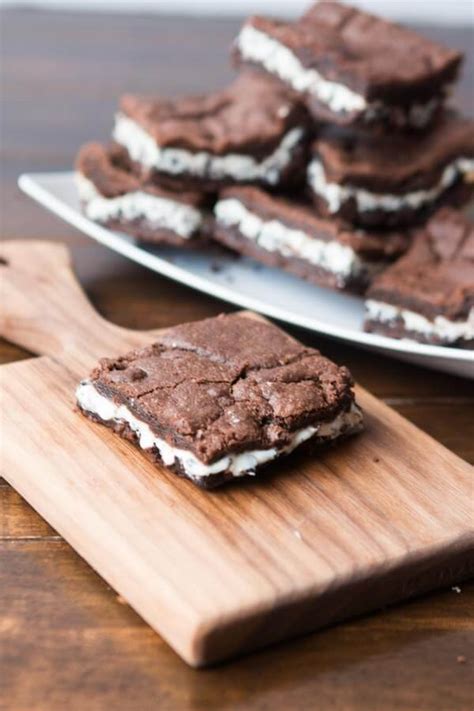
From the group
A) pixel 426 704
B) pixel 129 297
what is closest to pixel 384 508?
pixel 426 704

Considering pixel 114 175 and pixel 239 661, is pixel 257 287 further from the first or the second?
pixel 239 661

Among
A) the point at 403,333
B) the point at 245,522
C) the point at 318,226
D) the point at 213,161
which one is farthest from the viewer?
the point at 213,161

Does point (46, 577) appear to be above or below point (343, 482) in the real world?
below

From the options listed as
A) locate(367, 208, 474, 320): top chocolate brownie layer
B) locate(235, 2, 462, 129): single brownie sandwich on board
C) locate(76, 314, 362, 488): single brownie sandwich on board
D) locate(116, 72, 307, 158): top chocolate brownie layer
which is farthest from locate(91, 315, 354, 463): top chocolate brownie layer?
locate(235, 2, 462, 129): single brownie sandwich on board

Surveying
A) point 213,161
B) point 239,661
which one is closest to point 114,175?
point 213,161

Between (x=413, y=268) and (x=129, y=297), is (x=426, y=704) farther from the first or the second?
(x=129, y=297)

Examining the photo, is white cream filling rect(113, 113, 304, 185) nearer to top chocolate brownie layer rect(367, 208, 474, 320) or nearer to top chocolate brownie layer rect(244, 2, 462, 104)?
top chocolate brownie layer rect(244, 2, 462, 104)

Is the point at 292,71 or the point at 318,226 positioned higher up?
the point at 292,71
